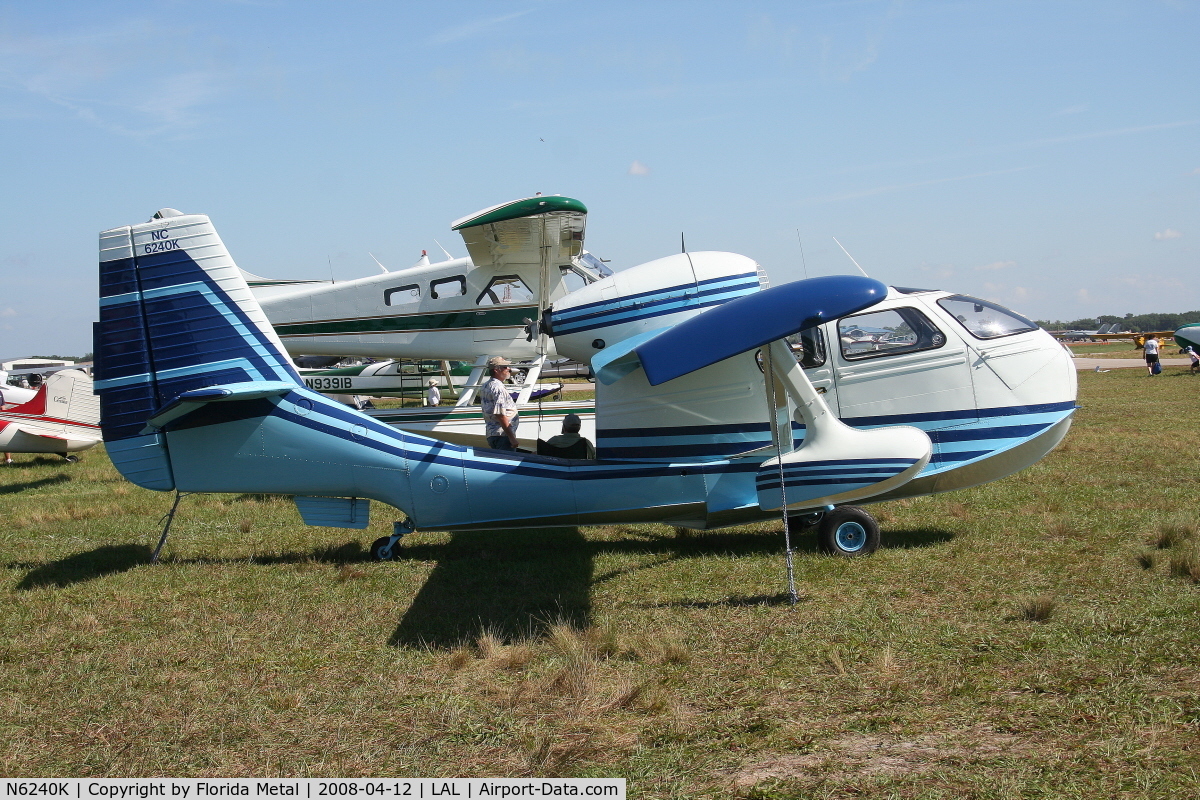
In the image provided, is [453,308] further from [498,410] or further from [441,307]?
[498,410]

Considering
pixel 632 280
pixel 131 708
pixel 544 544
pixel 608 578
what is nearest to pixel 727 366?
pixel 632 280

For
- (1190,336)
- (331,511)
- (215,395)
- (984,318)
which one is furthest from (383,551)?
(1190,336)

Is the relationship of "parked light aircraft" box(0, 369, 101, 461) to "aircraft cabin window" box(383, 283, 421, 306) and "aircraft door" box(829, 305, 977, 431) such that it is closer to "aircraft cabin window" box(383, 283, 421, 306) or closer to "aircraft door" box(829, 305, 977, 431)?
"aircraft cabin window" box(383, 283, 421, 306)

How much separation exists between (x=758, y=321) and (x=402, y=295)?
377 inches

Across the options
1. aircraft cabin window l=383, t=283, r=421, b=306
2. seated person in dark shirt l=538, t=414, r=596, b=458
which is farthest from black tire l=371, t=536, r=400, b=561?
aircraft cabin window l=383, t=283, r=421, b=306

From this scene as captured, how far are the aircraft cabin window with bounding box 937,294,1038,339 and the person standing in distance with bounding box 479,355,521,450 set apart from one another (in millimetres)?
4266

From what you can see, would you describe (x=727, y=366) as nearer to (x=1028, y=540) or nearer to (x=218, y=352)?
(x=1028, y=540)

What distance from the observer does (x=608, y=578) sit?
7.00 m

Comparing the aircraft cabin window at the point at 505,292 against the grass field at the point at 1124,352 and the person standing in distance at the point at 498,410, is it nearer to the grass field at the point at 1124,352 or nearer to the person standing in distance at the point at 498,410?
the person standing in distance at the point at 498,410

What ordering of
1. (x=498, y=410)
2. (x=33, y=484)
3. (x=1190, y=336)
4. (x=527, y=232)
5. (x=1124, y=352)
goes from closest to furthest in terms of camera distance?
(x=498, y=410) → (x=527, y=232) → (x=33, y=484) → (x=1190, y=336) → (x=1124, y=352)

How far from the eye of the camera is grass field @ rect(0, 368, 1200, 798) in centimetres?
381

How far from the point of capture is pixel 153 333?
281 inches

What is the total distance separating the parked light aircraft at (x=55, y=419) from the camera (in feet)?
51.7

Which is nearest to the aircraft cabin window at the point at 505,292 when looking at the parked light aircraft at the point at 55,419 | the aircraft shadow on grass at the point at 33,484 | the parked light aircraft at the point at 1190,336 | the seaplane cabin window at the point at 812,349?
the seaplane cabin window at the point at 812,349
